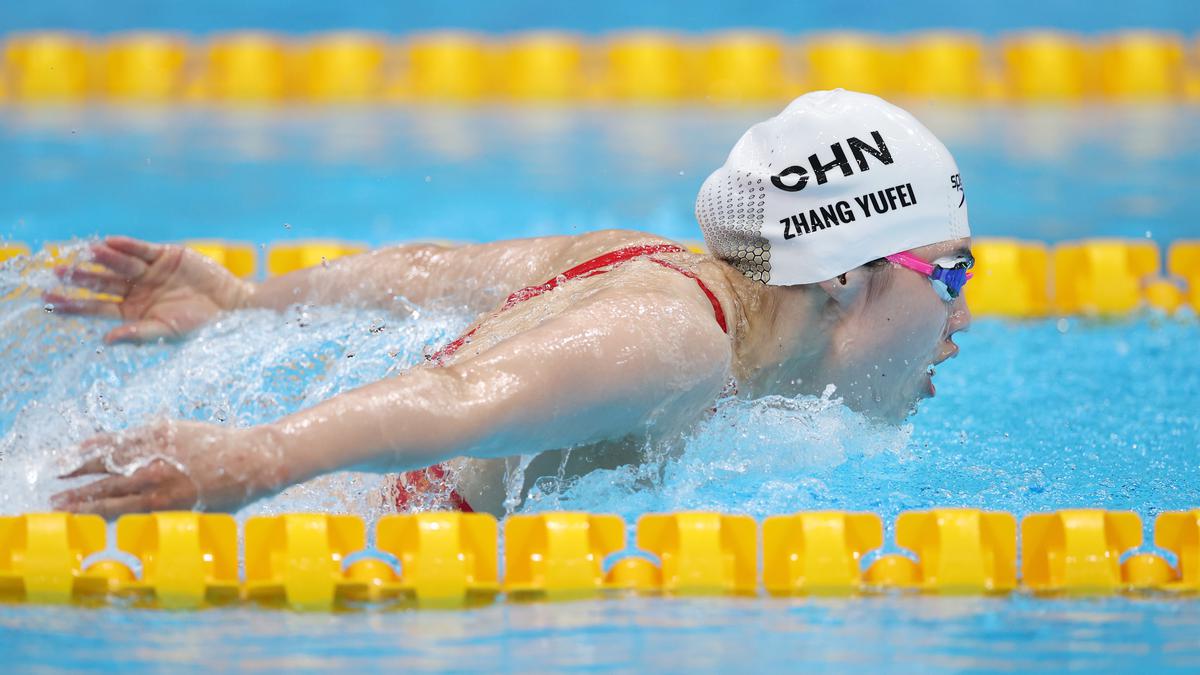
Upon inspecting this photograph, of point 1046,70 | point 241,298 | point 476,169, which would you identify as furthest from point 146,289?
point 1046,70

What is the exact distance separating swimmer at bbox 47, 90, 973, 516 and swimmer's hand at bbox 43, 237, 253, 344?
481 mm

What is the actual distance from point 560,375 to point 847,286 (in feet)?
1.90

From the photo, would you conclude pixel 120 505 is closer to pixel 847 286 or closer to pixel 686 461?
pixel 686 461

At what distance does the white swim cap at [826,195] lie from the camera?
236cm

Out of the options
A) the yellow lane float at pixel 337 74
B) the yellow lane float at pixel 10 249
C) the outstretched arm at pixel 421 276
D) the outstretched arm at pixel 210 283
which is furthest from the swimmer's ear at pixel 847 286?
the yellow lane float at pixel 337 74

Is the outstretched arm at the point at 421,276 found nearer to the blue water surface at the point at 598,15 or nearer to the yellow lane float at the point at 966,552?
the yellow lane float at the point at 966,552

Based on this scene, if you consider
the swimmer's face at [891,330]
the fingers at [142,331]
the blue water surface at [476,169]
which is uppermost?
the blue water surface at [476,169]

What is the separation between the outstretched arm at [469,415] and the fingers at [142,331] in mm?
1153

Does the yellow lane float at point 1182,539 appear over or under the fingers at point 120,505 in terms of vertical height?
under

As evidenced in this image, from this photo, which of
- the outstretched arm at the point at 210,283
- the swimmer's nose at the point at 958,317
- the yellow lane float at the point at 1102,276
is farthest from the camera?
the yellow lane float at the point at 1102,276

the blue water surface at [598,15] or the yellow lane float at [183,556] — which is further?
the blue water surface at [598,15]

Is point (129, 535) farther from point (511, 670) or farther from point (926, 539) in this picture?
point (926, 539)

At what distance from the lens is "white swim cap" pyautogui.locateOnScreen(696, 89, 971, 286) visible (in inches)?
92.7

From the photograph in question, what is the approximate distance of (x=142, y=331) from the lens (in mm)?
3004
